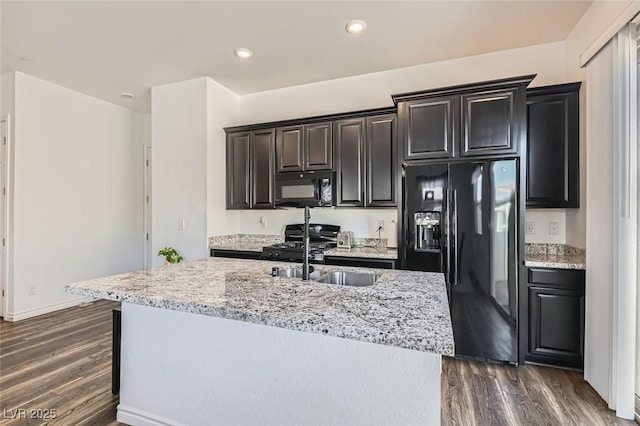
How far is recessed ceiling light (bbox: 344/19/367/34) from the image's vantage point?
8.66 feet

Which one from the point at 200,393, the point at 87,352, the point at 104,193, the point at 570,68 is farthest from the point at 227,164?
the point at 570,68

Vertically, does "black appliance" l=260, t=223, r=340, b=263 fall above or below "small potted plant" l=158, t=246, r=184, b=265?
above

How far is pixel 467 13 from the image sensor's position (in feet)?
8.27

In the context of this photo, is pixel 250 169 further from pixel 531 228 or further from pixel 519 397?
pixel 519 397

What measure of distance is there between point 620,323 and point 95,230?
5603mm

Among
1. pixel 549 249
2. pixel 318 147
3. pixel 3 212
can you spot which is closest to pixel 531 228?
pixel 549 249

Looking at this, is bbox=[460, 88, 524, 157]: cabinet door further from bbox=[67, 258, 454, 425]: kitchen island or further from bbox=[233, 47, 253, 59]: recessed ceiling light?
bbox=[233, 47, 253, 59]: recessed ceiling light

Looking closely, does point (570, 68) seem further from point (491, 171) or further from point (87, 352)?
point (87, 352)

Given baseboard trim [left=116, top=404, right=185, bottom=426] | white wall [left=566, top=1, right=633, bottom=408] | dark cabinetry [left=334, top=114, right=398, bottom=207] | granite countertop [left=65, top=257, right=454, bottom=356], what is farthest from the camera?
dark cabinetry [left=334, top=114, right=398, bottom=207]

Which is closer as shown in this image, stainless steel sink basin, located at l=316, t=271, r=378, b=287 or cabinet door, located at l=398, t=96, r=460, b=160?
stainless steel sink basin, located at l=316, t=271, r=378, b=287

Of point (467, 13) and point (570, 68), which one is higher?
point (467, 13)

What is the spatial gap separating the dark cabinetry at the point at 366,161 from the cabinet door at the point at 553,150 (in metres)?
1.17

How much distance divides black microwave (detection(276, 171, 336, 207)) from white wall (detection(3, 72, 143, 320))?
9.35 ft

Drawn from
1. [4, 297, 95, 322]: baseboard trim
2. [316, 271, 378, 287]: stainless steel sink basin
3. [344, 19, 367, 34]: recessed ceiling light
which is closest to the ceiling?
[344, 19, 367, 34]: recessed ceiling light
